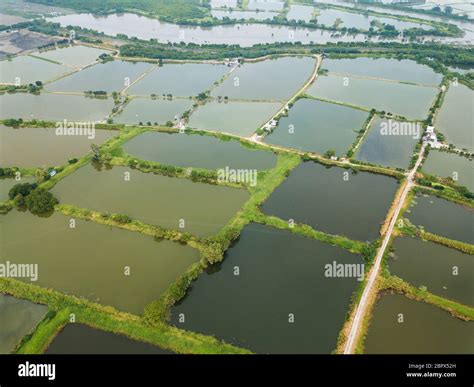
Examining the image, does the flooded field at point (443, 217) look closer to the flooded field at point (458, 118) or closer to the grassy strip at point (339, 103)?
the flooded field at point (458, 118)

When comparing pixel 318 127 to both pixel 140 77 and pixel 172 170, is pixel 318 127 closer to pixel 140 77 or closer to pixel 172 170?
pixel 172 170

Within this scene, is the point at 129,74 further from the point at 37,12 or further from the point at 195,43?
the point at 37,12

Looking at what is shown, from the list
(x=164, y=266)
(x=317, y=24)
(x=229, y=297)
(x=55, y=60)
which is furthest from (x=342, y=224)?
(x=317, y=24)

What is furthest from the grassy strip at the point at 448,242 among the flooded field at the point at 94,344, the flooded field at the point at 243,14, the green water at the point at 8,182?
the flooded field at the point at 243,14

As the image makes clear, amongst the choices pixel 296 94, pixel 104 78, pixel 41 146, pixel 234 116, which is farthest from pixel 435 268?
pixel 104 78

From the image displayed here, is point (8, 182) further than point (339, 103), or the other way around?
point (339, 103)

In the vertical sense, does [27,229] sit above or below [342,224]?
below

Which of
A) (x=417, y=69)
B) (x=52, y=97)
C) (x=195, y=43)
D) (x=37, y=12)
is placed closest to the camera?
(x=52, y=97)
